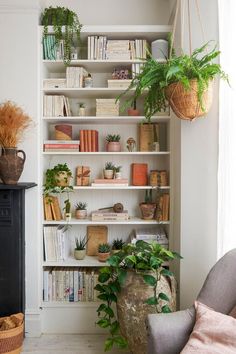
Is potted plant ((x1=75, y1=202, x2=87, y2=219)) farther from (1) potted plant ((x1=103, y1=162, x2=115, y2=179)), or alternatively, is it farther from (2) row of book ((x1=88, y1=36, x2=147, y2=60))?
(2) row of book ((x1=88, y1=36, x2=147, y2=60))

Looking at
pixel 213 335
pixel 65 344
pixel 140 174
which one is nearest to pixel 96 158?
pixel 140 174

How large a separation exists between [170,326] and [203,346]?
206 millimetres

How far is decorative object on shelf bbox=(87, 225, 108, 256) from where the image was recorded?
10.1 ft

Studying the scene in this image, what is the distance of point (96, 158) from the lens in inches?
124

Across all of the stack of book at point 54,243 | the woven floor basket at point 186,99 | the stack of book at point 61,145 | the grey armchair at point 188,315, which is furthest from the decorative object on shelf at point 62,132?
the grey armchair at point 188,315

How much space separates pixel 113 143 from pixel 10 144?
871 mm

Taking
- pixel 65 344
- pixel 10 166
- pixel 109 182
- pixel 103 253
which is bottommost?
pixel 65 344

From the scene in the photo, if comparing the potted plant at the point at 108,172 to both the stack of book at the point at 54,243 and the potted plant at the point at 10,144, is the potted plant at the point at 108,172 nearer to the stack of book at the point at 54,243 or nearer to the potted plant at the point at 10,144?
the stack of book at the point at 54,243

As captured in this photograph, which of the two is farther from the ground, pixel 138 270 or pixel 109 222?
pixel 109 222

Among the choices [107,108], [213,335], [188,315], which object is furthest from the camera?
→ [107,108]

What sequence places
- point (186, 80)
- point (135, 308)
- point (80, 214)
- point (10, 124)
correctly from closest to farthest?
point (186, 80) → point (135, 308) → point (10, 124) → point (80, 214)

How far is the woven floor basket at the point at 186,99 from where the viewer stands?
6.73 ft

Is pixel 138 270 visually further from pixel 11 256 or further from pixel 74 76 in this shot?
pixel 74 76

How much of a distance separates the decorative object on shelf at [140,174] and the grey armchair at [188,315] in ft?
4.14
